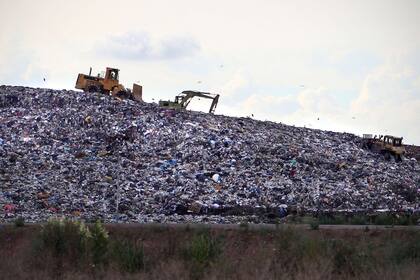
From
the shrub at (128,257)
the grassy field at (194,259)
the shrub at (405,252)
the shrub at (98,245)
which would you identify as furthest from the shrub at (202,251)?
the shrub at (405,252)

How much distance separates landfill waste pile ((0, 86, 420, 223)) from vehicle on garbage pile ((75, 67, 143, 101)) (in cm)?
173

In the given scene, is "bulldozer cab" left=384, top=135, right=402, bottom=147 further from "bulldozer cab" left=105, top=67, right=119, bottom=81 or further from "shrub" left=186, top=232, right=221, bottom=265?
"shrub" left=186, top=232, right=221, bottom=265

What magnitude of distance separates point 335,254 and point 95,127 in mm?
16130

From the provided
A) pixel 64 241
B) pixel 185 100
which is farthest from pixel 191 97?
pixel 64 241

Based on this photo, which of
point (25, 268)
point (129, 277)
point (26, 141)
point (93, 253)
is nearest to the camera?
point (129, 277)

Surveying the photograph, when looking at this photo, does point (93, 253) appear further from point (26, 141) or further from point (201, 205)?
point (26, 141)

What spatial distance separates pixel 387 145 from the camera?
30172 mm

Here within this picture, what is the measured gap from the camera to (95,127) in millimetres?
25625

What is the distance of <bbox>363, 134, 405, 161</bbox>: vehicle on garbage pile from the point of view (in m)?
29.8

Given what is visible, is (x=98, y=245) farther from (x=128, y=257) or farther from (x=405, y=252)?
(x=405, y=252)

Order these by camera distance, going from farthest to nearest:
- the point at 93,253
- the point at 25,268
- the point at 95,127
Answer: the point at 95,127 → the point at 93,253 → the point at 25,268

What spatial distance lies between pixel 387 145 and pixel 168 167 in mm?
12232

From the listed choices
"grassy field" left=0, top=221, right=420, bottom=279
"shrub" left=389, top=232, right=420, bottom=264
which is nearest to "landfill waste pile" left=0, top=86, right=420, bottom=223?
"grassy field" left=0, top=221, right=420, bottom=279

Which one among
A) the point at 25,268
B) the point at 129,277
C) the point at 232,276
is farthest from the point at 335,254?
the point at 25,268
